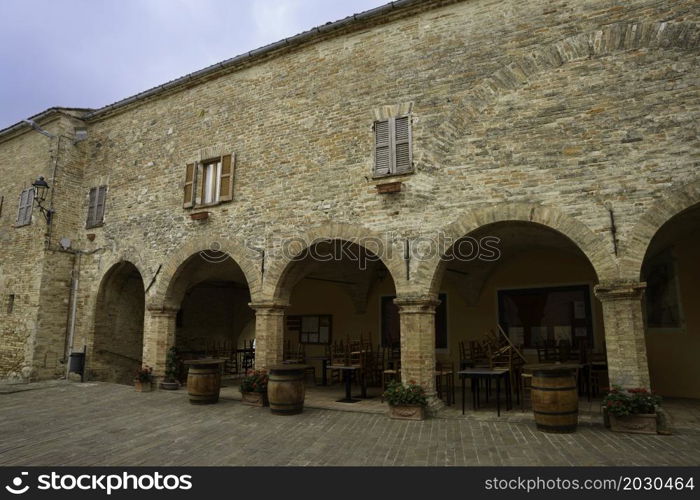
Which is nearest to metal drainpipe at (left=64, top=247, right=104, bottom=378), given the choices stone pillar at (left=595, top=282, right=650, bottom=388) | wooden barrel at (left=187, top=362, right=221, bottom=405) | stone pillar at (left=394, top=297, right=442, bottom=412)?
wooden barrel at (left=187, top=362, right=221, bottom=405)

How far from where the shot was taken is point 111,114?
13461mm

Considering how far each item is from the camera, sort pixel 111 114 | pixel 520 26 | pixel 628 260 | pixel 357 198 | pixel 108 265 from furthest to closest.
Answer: pixel 111 114 → pixel 108 265 → pixel 357 198 → pixel 520 26 → pixel 628 260

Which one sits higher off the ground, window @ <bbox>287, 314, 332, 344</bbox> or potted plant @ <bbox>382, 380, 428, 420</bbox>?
window @ <bbox>287, 314, 332, 344</bbox>

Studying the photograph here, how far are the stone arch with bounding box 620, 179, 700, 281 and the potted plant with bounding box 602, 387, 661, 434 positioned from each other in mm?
1617

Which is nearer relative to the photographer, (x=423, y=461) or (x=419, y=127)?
(x=423, y=461)

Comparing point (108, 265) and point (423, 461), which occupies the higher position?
point (108, 265)

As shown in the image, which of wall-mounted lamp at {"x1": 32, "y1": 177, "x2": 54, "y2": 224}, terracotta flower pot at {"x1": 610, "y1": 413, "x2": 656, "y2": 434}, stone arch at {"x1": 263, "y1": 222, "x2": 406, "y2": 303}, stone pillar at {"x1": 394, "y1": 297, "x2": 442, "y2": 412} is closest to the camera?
terracotta flower pot at {"x1": 610, "y1": 413, "x2": 656, "y2": 434}

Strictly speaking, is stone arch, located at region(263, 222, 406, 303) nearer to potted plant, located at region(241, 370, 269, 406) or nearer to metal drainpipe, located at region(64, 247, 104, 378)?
potted plant, located at region(241, 370, 269, 406)

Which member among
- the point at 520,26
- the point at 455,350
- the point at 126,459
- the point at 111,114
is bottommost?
the point at 126,459

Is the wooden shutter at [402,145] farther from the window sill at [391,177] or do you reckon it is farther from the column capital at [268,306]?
the column capital at [268,306]

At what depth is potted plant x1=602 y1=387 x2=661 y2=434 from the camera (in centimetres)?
628

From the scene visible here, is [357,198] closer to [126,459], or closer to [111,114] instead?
[126,459]

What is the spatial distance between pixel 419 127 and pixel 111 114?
961 cm
